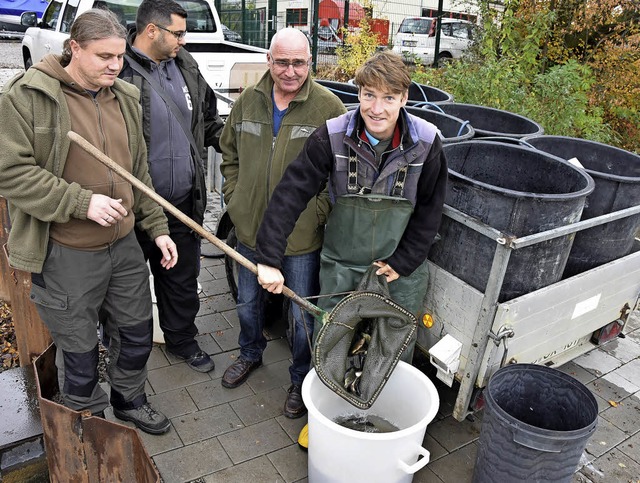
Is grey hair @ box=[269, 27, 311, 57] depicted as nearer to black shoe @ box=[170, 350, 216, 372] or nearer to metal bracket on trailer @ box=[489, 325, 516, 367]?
metal bracket on trailer @ box=[489, 325, 516, 367]

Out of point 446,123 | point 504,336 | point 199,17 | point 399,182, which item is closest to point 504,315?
point 504,336

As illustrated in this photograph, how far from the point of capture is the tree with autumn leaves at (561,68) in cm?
575

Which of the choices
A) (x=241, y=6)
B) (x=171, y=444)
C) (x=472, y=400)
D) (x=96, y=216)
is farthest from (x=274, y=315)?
(x=241, y=6)

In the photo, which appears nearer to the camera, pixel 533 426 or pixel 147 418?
pixel 533 426

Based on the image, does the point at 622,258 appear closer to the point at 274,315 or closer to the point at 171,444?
the point at 274,315

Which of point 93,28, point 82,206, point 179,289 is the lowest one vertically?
point 179,289

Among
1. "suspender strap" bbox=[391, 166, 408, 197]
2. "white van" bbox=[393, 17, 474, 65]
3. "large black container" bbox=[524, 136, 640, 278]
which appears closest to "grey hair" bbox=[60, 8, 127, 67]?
"suspender strap" bbox=[391, 166, 408, 197]

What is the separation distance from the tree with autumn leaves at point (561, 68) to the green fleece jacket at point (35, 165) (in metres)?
4.63

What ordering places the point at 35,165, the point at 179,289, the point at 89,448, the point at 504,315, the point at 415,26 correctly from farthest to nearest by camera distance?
1. the point at 415,26
2. the point at 179,289
3. the point at 504,315
4. the point at 89,448
5. the point at 35,165

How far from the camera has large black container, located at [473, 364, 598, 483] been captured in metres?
2.32

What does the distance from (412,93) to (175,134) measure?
3.34m

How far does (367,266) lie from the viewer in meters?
2.66

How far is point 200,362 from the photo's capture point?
353 cm

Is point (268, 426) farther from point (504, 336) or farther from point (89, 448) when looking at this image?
point (504, 336)
